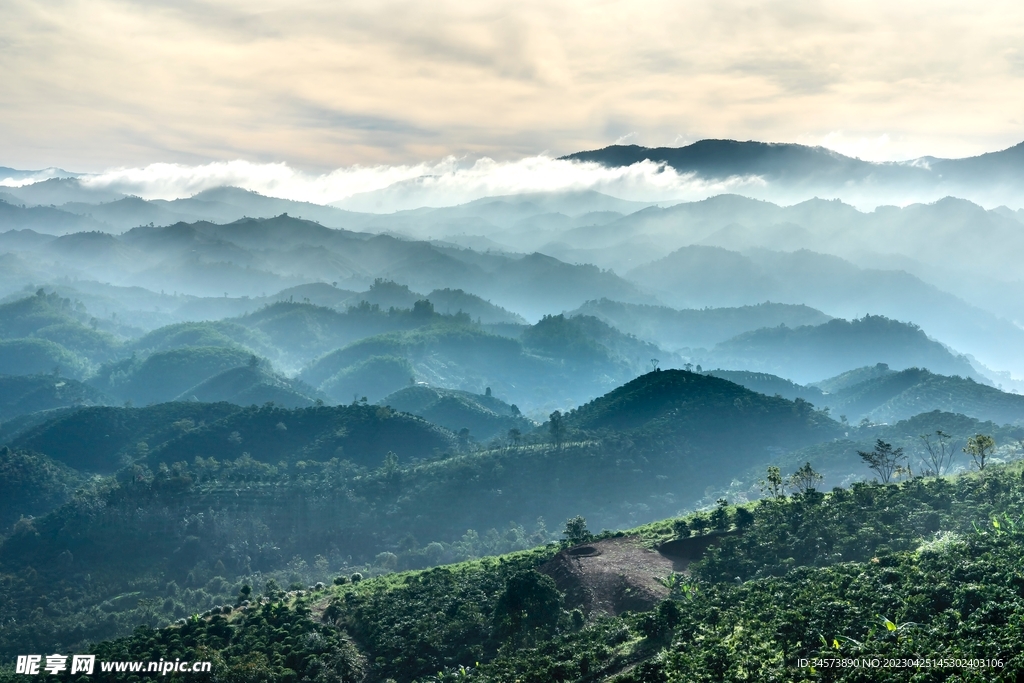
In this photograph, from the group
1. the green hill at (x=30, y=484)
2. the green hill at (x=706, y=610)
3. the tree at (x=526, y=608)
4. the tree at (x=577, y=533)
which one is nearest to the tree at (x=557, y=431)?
the tree at (x=577, y=533)

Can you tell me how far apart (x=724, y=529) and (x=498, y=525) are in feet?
288

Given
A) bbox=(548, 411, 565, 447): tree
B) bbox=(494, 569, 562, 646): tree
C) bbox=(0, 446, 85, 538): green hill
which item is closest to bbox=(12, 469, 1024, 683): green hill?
bbox=(494, 569, 562, 646): tree

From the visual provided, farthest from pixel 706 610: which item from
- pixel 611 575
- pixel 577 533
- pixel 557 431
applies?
pixel 557 431

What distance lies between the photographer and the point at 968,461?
536 ft

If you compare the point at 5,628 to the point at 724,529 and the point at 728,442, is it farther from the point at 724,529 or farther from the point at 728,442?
the point at 728,442

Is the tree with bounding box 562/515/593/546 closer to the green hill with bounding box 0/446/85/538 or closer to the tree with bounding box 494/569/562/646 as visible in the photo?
the tree with bounding box 494/569/562/646

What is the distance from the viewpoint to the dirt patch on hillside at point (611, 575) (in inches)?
2749

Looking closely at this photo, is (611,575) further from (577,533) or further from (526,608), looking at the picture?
(577,533)

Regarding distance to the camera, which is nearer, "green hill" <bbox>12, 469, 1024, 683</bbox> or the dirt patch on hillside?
"green hill" <bbox>12, 469, 1024, 683</bbox>

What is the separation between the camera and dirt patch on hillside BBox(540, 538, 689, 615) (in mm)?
69812

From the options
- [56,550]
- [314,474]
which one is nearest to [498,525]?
[314,474]

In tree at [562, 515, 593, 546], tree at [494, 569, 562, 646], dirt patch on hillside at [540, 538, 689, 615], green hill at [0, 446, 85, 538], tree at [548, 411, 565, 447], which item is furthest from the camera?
tree at [548, 411, 565, 447]

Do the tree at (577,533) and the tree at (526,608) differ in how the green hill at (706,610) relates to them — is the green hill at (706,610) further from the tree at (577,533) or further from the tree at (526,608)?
the tree at (577,533)

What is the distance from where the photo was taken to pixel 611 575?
7375 centimetres
